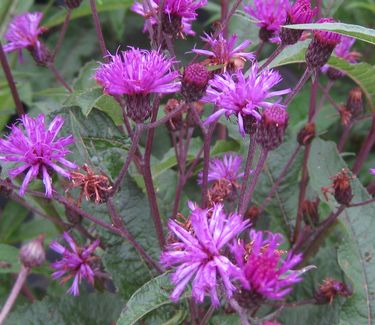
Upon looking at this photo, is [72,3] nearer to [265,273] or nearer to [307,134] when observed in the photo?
[307,134]

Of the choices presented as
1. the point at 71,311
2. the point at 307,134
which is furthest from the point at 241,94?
the point at 71,311

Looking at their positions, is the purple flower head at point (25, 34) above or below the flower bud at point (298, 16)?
below

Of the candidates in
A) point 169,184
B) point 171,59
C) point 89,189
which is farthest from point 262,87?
point 169,184

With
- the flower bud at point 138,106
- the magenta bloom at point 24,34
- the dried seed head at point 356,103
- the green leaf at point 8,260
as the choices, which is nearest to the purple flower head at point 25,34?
the magenta bloom at point 24,34

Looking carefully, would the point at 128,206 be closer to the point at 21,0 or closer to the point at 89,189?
the point at 89,189

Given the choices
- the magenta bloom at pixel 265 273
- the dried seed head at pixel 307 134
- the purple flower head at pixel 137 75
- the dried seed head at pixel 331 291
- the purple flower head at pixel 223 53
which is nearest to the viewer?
the magenta bloom at pixel 265 273

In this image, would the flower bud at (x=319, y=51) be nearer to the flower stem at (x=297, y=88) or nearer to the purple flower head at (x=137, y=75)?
the flower stem at (x=297, y=88)

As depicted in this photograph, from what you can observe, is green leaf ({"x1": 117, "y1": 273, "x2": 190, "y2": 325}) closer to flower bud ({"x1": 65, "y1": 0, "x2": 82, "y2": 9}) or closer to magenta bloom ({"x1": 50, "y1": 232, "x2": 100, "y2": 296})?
magenta bloom ({"x1": 50, "y1": 232, "x2": 100, "y2": 296})

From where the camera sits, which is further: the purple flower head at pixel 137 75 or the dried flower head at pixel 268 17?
the dried flower head at pixel 268 17
